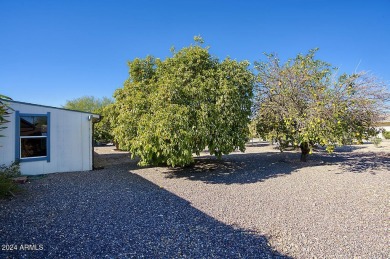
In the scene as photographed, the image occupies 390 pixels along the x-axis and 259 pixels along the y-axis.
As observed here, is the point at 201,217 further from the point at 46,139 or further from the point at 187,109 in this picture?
the point at 46,139

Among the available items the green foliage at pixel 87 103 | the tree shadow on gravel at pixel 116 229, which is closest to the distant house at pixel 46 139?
the tree shadow on gravel at pixel 116 229

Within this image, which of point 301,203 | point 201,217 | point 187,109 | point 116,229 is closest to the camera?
point 116,229

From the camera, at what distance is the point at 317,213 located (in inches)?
176

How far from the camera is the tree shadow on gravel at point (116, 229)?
2.95m

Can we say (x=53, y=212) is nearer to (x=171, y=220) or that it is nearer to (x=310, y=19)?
(x=171, y=220)

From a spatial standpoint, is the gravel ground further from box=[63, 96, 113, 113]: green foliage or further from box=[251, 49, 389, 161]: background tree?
box=[63, 96, 113, 113]: green foliage

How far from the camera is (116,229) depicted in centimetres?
364

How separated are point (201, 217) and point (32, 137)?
23.4 feet

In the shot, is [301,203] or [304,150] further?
[304,150]

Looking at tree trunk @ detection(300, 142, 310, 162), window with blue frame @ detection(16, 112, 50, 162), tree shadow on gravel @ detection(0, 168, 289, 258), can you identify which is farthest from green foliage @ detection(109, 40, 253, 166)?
tree trunk @ detection(300, 142, 310, 162)

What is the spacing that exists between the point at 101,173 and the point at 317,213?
24.9ft

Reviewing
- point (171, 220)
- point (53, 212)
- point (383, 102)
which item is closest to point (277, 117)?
point (383, 102)

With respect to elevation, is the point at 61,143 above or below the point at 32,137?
below

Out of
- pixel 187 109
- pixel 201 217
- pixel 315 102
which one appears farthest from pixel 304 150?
pixel 201 217
